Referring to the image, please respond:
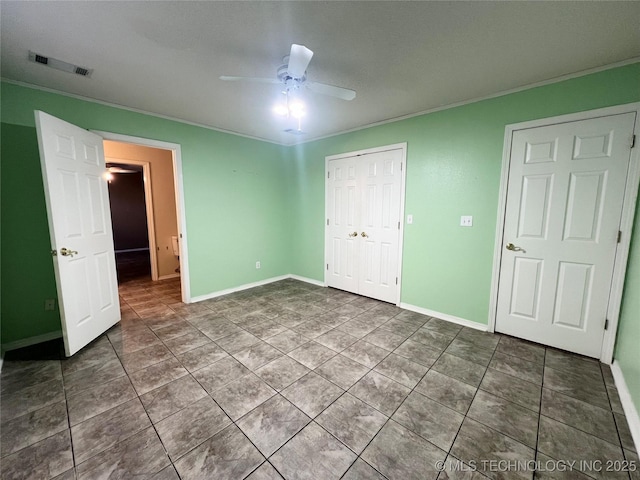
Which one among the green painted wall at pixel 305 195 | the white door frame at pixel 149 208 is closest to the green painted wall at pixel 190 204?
the green painted wall at pixel 305 195

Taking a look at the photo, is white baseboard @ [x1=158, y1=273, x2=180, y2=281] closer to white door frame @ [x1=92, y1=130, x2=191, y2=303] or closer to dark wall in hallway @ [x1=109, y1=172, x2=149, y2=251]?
white door frame @ [x1=92, y1=130, x2=191, y2=303]

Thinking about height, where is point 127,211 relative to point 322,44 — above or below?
below

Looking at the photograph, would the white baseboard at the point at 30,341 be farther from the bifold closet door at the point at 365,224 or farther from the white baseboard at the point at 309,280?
the bifold closet door at the point at 365,224

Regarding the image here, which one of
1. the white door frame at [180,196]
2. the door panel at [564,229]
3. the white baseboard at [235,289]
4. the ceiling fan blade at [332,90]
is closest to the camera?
the ceiling fan blade at [332,90]

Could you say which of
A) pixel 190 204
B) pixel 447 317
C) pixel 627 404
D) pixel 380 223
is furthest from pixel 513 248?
pixel 190 204

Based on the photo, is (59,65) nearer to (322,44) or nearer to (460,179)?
(322,44)

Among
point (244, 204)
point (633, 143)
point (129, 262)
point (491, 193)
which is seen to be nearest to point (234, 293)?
point (244, 204)

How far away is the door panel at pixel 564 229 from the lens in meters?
2.04

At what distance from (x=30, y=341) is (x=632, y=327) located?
16.6ft

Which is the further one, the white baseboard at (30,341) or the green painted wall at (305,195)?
the white baseboard at (30,341)

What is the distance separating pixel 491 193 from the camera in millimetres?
2564

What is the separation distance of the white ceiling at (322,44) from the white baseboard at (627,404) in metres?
2.32

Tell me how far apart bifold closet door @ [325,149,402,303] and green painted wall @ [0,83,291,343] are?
1.07 m

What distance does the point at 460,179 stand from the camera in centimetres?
274
